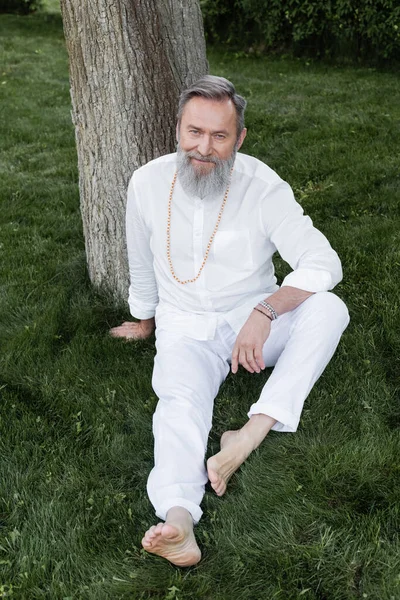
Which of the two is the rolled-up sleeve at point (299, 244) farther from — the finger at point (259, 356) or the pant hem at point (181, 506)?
the pant hem at point (181, 506)

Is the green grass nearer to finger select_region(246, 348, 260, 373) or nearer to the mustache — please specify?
finger select_region(246, 348, 260, 373)

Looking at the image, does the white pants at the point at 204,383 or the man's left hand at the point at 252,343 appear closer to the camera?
the white pants at the point at 204,383

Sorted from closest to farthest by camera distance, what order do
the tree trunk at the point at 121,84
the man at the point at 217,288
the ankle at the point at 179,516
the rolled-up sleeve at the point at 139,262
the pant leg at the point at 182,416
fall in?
the ankle at the point at 179,516, the pant leg at the point at 182,416, the man at the point at 217,288, the rolled-up sleeve at the point at 139,262, the tree trunk at the point at 121,84

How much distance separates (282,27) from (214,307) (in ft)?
32.4

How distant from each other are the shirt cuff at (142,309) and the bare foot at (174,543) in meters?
1.54

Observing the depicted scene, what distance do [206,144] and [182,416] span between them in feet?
4.52

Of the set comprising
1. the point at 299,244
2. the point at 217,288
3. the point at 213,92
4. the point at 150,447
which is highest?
the point at 213,92

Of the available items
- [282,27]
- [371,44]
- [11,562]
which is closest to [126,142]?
[11,562]

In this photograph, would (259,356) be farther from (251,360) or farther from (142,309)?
(142,309)

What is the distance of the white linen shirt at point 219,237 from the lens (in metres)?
3.35

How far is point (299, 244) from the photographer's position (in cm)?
328

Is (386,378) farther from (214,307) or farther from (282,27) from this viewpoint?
(282,27)

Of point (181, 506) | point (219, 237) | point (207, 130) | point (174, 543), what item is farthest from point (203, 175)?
point (174, 543)

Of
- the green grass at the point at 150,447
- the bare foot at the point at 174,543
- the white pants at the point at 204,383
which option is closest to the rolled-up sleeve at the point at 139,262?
the green grass at the point at 150,447
